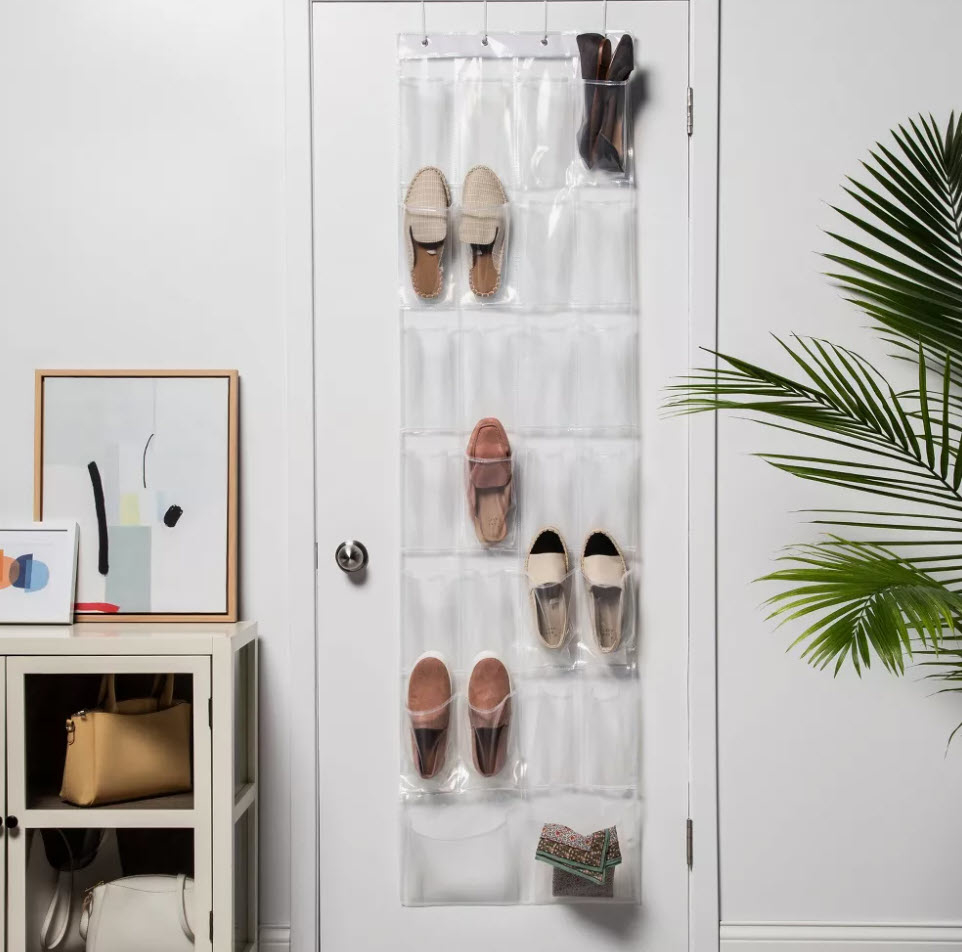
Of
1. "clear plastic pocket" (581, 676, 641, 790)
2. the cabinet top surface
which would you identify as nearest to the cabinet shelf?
the cabinet top surface

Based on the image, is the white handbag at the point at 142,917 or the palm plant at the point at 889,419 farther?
the white handbag at the point at 142,917

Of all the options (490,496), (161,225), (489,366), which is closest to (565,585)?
(490,496)

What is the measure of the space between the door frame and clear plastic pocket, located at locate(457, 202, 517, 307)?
297 mm

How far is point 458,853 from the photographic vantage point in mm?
1644

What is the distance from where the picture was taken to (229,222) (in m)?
1.67

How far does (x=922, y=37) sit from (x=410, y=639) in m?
1.53

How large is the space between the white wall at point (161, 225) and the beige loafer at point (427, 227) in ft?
0.86

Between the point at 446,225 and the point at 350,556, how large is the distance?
0.66 meters

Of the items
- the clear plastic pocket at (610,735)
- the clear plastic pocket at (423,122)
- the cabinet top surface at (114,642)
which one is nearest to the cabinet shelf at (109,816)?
the cabinet top surface at (114,642)

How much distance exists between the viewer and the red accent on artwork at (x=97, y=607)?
1639 millimetres

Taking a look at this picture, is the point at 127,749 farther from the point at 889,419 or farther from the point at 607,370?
the point at 889,419

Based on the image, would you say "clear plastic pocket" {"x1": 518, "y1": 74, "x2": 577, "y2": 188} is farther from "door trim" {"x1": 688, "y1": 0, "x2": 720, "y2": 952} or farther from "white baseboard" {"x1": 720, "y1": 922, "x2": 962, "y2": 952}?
"white baseboard" {"x1": 720, "y1": 922, "x2": 962, "y2": 952}

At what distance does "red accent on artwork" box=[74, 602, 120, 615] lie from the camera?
164 cm

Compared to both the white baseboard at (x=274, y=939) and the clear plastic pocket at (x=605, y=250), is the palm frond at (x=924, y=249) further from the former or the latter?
the white baseboard at (x=274, y=939)
